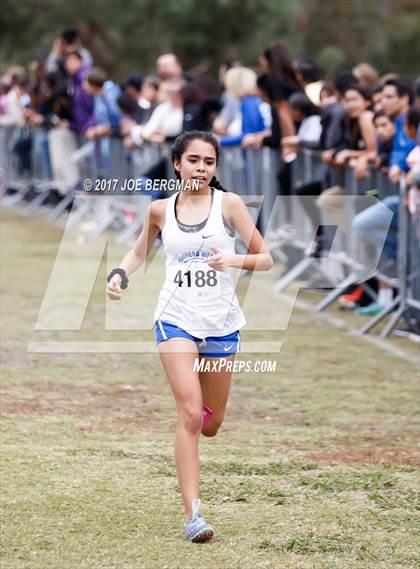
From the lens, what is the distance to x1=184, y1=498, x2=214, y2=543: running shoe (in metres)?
6.03

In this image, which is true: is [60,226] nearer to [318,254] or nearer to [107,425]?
[318,254]

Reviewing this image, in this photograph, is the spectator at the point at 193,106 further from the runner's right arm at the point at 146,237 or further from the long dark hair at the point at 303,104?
the runner's right arm at the point at 146,237

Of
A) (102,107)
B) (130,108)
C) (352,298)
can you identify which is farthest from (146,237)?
(102,107)

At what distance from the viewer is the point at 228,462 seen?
24.9 feet

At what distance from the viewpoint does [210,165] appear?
6.36m

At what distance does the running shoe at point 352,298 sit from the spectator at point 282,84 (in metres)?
2.13

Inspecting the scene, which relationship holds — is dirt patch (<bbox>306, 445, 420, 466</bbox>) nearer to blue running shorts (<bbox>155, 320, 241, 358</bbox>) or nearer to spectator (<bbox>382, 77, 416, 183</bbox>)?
blue running shorts (<bbox>155, 320, 241, 358</bbox>)

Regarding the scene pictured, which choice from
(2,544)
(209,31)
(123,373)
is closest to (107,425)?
(123,373)

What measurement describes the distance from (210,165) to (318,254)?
7378mm

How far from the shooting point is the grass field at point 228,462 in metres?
6.02

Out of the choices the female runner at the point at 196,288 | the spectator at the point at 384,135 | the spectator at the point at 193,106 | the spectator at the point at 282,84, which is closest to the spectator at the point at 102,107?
the spectator at the point at 193,106

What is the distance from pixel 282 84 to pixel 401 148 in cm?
324

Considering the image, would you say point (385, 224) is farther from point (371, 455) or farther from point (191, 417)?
point (191, 417)

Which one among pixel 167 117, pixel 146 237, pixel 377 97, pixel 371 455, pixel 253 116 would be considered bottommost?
pixel 371 455
